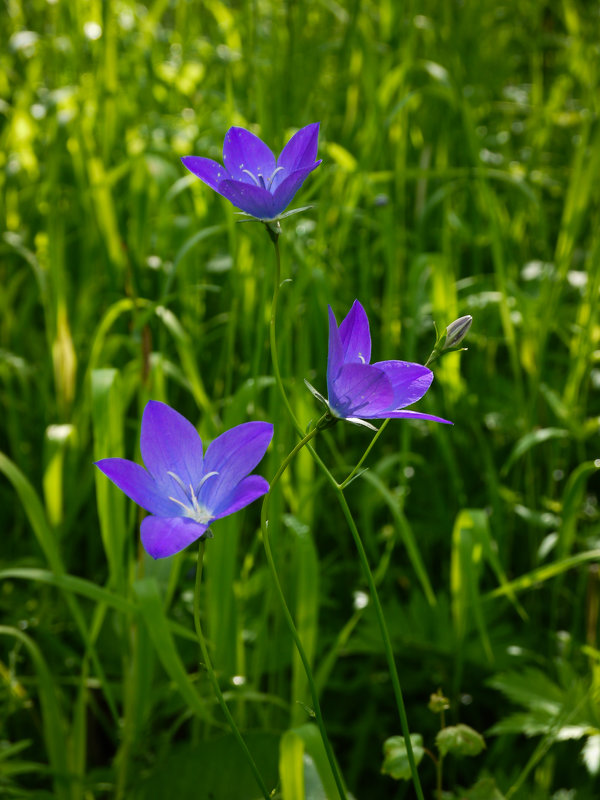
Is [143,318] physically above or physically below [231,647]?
above

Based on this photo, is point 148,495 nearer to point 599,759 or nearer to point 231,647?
point 231,647

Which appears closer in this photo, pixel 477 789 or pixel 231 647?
pixel 477 789

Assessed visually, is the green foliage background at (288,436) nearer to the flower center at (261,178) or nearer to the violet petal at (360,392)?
the flower center at (261,178)

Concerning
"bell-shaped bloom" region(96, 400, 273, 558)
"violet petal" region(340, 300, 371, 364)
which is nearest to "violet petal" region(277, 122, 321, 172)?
"violet petal" region(340, 300, 371, 364)

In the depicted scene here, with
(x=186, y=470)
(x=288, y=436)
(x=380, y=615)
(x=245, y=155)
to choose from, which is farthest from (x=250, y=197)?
(x=288, y=436)

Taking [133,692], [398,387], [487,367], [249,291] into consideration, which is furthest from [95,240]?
[398,387]

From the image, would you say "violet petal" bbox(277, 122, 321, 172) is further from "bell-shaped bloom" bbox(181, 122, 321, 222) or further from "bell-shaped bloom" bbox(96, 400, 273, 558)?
"bell-shaped bloom" bbox(96, 400, 273, 558)

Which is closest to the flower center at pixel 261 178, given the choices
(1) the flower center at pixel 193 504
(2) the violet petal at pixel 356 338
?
(2) the violet petal at pixel 356 338
